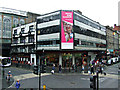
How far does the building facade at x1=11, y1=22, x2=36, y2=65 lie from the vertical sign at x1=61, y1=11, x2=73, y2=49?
9.66 meters

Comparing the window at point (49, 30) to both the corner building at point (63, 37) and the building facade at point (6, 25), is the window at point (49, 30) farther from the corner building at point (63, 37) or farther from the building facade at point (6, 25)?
the building facade at point (6, 25)

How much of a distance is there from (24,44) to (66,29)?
16.3 meters

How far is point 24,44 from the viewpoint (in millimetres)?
38812

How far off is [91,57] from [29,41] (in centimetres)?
2077

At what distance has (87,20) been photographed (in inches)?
1491

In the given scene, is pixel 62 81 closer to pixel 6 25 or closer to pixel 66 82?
pixel 66 82

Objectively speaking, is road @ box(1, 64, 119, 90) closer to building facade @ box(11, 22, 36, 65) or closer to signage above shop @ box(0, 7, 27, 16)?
building facade @ box(11, 22, 36, 65)

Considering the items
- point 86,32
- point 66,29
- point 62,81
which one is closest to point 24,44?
point 66,29

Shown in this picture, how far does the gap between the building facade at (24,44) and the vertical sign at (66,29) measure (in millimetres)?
9664

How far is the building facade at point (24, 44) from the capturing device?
36031 millimetres

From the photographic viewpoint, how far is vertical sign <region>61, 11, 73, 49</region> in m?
29.0

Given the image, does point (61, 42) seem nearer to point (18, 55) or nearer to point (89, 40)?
point (89, 40)

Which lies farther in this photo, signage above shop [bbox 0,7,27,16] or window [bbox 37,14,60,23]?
signage above shop [bbox 0,7,27,16]

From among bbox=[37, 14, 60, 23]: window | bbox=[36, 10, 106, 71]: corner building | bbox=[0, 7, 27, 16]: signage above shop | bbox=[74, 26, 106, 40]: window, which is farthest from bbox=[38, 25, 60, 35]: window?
bbox=[0, 7, 27, 16]: signage above shop
